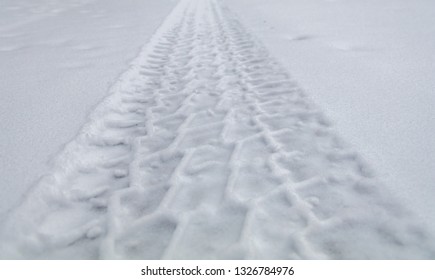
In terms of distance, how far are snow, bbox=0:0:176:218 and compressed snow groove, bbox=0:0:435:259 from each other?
104mm

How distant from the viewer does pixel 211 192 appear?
52.0 inches

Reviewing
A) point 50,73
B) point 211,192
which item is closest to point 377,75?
point 211,192

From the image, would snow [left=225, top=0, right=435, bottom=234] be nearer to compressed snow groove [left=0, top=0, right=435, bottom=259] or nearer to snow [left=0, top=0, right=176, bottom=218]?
compressed snow groove [left=0, top=0, right=435, bottom=259]

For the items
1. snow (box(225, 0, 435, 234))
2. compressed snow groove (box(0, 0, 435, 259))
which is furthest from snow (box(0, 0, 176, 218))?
snow (box(225, 0, 435, 234))

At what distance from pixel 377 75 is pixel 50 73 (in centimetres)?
220

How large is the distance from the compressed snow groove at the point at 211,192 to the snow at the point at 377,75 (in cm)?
9

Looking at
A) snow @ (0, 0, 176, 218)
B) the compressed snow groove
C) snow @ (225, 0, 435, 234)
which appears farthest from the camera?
snow @ (0, 0, 176, 218)

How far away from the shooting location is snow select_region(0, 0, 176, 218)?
1489 millimetres

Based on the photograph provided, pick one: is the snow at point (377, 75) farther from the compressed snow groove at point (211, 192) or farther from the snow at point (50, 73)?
the snow at point (50, 73)

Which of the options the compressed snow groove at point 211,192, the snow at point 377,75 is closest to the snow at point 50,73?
the compressed snow groove at point 211,192

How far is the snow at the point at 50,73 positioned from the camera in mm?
1489

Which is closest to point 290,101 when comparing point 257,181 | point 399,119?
point 399,119

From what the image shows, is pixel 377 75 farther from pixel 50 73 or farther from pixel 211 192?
pixel 50 73

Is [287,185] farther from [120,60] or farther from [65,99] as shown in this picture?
[120,60]
